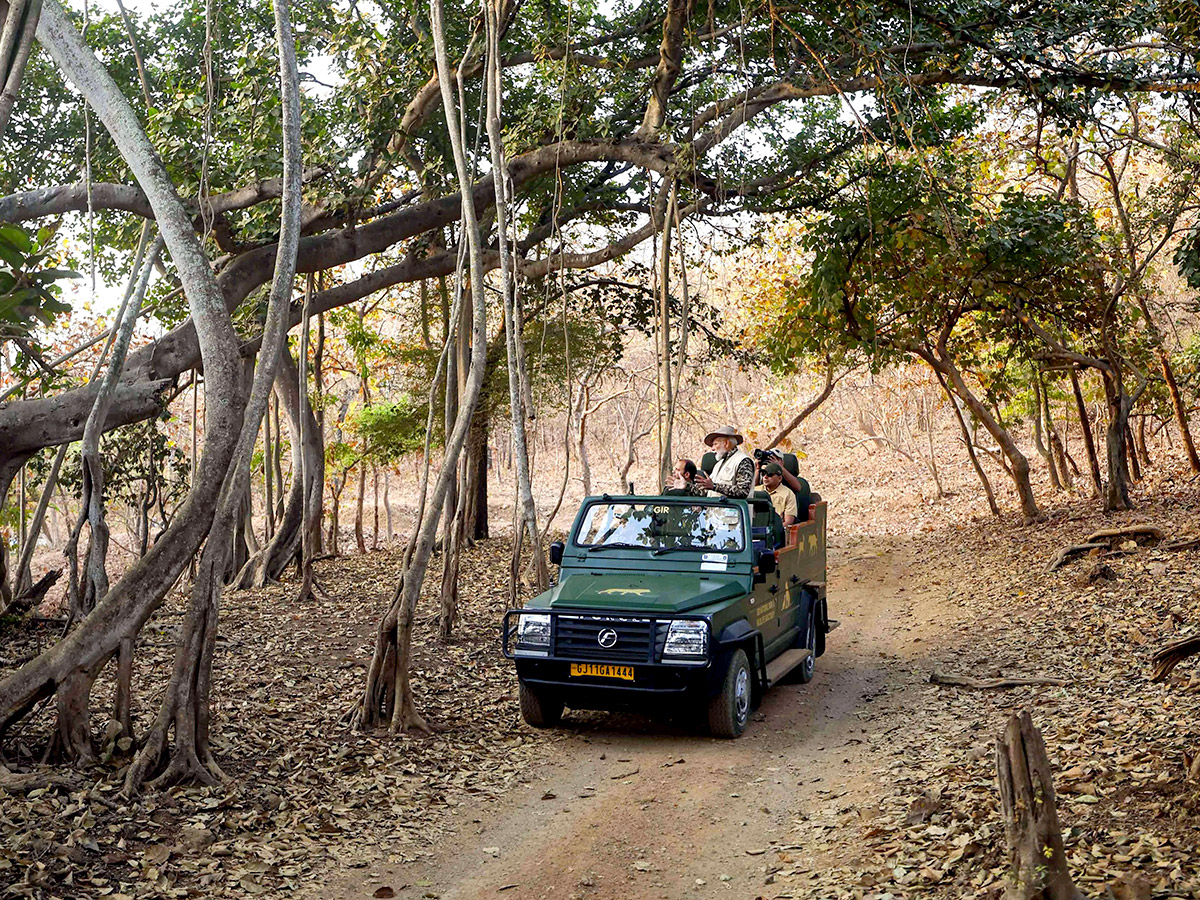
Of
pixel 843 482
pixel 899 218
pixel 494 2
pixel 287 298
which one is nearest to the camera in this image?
pixel 287 298

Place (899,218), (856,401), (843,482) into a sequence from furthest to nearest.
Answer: (856,401) < (843,482) < (899,218)

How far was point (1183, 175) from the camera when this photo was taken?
1662 cm

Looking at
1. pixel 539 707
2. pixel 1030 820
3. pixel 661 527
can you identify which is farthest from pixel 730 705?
pixel 1030 820

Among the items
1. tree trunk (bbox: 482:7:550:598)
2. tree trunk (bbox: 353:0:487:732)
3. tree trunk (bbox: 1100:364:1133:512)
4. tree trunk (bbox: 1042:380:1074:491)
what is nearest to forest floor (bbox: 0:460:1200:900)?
tree trunk (bbox: 353:0:487:732)

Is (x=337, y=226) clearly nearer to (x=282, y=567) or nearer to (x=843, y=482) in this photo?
(x=282, y=567)

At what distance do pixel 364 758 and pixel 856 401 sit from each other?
38.4 m

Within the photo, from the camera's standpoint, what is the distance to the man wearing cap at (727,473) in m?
10.0

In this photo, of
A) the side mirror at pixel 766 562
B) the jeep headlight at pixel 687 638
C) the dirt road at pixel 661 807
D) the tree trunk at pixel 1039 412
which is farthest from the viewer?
the tree trunk at pixel 1039 412

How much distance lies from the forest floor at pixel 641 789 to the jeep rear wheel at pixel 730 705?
0.14 metres

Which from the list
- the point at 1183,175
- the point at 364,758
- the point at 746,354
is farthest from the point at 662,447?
the point at 1183,175

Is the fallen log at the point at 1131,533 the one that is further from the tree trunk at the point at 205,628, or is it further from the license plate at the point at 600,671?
the tree trunk at the point at 205,628

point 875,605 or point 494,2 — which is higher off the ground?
point 494,2

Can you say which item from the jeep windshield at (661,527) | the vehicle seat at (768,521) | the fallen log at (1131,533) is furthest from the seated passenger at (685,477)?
the fallen log at (1131,533)

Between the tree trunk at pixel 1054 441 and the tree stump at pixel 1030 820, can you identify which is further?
the tree trunk at pixel 1054 441
